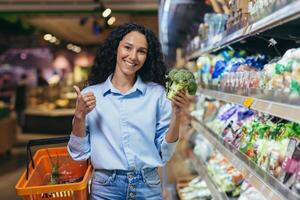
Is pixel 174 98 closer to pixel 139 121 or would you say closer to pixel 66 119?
pixel 139 121

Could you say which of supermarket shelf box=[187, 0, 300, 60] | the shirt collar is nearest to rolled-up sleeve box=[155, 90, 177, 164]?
the shirt collar

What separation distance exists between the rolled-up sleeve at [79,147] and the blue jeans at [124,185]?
0.12 m

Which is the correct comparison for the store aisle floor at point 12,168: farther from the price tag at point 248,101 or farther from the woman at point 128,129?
the price tag at point 248,101

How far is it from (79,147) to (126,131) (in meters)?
0.23

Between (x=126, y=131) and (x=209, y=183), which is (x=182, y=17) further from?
(x=126, y=131)

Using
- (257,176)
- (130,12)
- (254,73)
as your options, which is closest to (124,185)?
(257,176)

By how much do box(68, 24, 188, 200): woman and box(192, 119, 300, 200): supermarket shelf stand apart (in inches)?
14.6

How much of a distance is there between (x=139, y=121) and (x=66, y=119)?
8.71 meters

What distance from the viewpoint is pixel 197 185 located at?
381 centimetres

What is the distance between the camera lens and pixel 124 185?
6.69 ft

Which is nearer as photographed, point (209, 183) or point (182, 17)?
point (209, 183)

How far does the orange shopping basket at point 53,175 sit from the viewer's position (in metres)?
1.83

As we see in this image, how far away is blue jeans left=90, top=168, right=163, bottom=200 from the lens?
2037mm

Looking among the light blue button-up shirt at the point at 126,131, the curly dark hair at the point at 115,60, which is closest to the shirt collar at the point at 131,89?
the light blue button-up shirt at the point at 126,131
